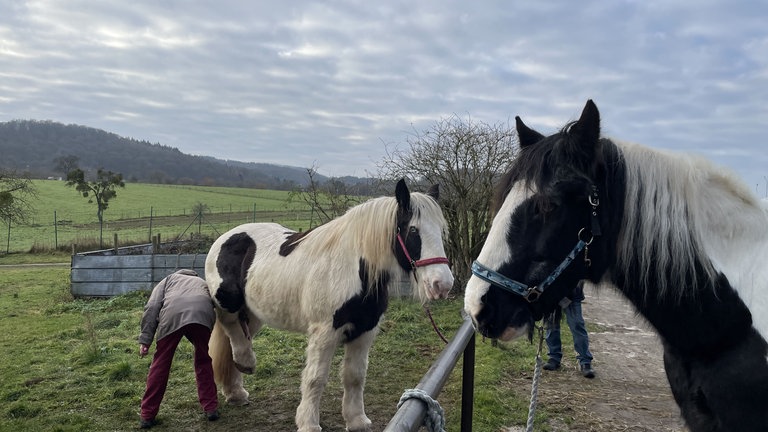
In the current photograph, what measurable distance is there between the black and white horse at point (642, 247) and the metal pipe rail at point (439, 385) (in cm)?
37

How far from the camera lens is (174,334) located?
4.57 meters

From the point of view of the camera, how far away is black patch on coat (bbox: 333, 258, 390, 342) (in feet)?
13.6

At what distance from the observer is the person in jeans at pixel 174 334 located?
4512 millimetres

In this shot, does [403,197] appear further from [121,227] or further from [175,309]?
[121,227]

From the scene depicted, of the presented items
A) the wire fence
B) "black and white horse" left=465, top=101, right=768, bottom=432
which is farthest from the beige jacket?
the wire fence

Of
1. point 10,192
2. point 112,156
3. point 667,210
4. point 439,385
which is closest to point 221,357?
point 439,385

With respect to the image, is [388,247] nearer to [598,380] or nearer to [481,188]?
[598,380]

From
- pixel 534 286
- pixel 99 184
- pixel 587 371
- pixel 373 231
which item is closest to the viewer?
pixel 534 286

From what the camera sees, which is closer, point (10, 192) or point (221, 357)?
point (221, 357)

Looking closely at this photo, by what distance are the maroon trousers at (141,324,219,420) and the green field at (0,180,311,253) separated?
1557 cm

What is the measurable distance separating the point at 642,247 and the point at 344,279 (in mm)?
2874

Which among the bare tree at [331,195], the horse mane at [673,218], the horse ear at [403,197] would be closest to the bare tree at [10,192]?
the bare tree at [331,195]

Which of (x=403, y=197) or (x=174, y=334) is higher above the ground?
(x=403, y=197)

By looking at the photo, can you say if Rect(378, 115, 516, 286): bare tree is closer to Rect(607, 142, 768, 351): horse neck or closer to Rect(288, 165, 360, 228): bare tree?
Rect(288, 165, 360, 228): bare tree
